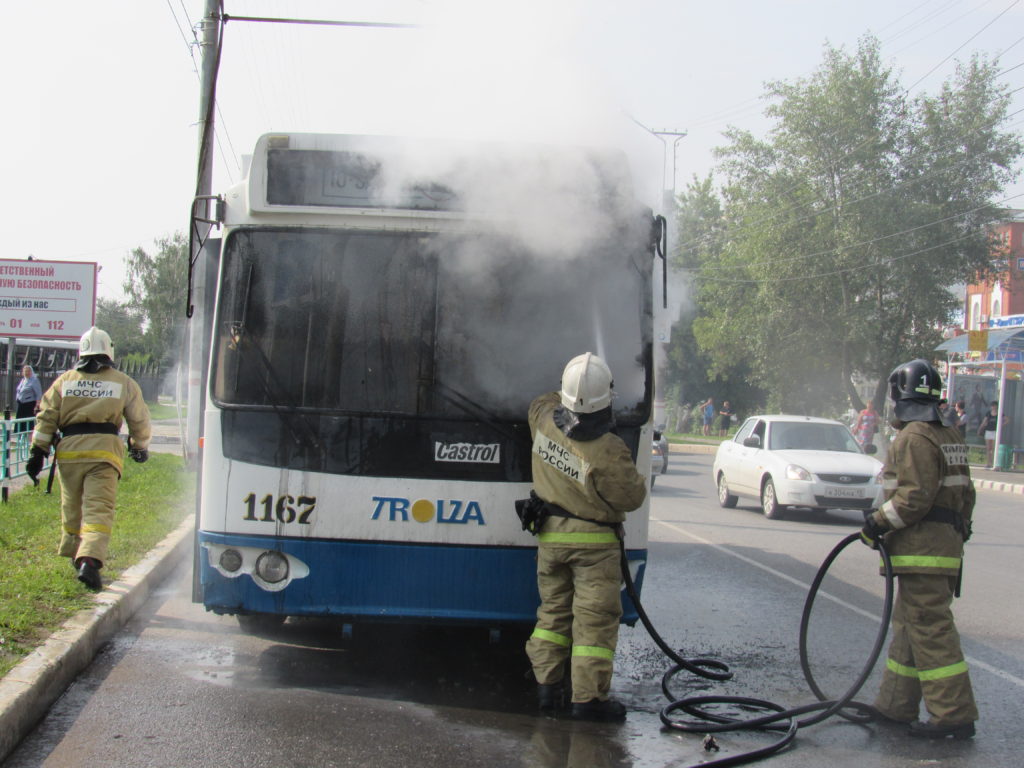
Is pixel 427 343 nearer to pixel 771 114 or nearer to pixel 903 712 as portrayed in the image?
pixel 903 712

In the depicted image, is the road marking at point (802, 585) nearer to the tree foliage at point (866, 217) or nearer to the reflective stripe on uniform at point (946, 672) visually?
the reflective stripe on uniform at point (946, 672)

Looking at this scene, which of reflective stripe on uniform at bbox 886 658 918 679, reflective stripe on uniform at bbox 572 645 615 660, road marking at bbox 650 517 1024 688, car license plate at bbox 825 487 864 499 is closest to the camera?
reflective stripe on uniform at bbox 572 645 615 660

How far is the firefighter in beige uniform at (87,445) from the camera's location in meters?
6.79

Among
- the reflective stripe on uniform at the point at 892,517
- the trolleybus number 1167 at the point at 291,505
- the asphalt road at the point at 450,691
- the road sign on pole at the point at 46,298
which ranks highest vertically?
the road sign on pole at the point at 46,298

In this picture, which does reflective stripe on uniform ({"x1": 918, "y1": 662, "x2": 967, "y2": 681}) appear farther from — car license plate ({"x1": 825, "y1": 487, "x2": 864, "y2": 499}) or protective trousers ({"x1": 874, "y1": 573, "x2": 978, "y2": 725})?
car license plate ({"x1": 825, "y1": 487, "x2": 864, "y2": 499})

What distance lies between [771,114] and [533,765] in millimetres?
38317

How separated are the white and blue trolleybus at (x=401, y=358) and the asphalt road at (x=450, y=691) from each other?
0.50m

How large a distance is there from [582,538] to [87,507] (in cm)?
367

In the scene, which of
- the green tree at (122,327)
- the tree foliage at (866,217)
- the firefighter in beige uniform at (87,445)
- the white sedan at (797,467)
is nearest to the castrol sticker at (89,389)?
the firefighter in beige uniform at (87,445)

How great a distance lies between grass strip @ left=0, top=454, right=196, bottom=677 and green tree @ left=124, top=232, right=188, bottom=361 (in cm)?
3374

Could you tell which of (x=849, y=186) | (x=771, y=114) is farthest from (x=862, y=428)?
(x=771, y=114)

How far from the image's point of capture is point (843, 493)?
13805 mm

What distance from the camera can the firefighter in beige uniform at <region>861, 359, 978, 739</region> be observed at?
4844 millimetres

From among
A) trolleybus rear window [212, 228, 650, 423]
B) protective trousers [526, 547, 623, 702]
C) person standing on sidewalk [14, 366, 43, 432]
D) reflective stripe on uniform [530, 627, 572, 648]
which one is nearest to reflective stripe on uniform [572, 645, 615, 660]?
protective trousers [526, 547, 623, 702]
